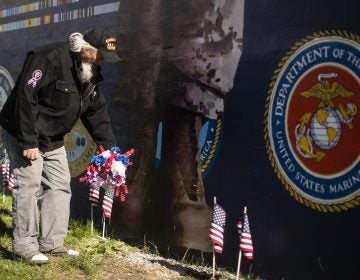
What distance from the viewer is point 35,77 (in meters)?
4.32

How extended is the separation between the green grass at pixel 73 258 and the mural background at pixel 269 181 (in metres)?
1.15

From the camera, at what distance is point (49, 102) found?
14.8 ft

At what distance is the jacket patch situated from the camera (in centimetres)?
430

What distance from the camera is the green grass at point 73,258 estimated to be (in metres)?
4.36

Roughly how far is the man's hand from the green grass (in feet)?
3.05

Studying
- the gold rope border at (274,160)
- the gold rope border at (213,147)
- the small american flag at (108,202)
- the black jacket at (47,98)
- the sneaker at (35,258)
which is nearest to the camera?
the gold rope border at (274,160)

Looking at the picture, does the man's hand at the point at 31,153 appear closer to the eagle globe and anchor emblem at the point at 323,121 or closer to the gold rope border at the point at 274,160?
the gold rope border at the point at 274,160

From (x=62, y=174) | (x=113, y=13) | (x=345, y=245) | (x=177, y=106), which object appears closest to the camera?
(x=345, y=245)

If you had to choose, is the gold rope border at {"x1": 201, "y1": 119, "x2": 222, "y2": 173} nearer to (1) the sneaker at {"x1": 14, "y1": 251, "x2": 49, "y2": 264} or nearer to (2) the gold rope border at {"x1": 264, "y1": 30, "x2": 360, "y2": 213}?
(2) the gold rope border at {"x1": 264, "y1": 30, "x2": 360, "y2": 213}

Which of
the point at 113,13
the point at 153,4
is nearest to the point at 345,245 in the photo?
the point at 153,4

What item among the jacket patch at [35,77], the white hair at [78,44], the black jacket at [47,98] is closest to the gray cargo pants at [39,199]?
the black jacket at [47,98]

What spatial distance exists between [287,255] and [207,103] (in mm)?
1540

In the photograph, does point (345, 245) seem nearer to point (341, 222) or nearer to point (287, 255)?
point (341, 222)

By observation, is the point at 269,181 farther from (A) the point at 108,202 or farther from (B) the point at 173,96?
(A) the point at 108,202
